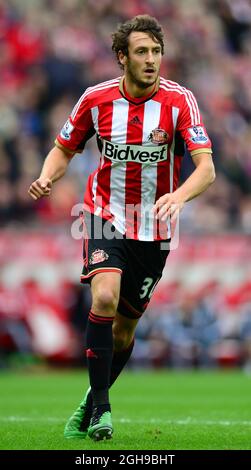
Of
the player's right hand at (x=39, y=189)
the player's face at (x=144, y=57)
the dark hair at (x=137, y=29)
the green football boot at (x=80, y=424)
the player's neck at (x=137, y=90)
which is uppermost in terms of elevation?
the dark hair at (x=137, y=29)

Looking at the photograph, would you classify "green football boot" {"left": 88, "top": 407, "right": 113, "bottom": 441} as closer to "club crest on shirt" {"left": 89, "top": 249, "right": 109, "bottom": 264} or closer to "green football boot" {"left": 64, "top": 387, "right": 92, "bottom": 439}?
"green football boot" {"left": 64, "top": 387, "right": 92, "bottom": 439}

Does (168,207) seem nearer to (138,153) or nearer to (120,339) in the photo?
(138,153)

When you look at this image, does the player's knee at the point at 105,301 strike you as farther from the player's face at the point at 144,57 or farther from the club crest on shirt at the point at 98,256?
the player's face at the point at 144,57

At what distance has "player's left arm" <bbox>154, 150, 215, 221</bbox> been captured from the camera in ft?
18.9

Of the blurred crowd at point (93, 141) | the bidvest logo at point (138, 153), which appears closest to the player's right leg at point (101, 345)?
the bidvest logo at point (138, 153)

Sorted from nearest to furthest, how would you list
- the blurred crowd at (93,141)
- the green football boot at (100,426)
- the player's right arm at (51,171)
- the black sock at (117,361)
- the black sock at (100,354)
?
the green football boot at (100,426), the black sock at (100,354), the player's right arm at (51,171), the black sock at (117,361), the blurred crowd at (93,141)

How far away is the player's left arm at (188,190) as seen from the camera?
5758 millimetres

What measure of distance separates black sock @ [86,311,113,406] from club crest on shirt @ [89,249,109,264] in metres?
0.32

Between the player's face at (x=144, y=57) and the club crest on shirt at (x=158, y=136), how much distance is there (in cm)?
28

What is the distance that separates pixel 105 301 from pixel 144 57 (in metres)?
1.50

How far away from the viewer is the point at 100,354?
20.5ft

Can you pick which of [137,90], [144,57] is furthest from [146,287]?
[144,57]

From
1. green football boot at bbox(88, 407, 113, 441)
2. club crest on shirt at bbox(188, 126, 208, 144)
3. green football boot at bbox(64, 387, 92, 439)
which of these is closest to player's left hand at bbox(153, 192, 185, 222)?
club crest on shirt at bbox(188, 126, 208, 144)

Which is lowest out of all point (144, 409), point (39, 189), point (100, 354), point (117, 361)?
point (144, 409)
